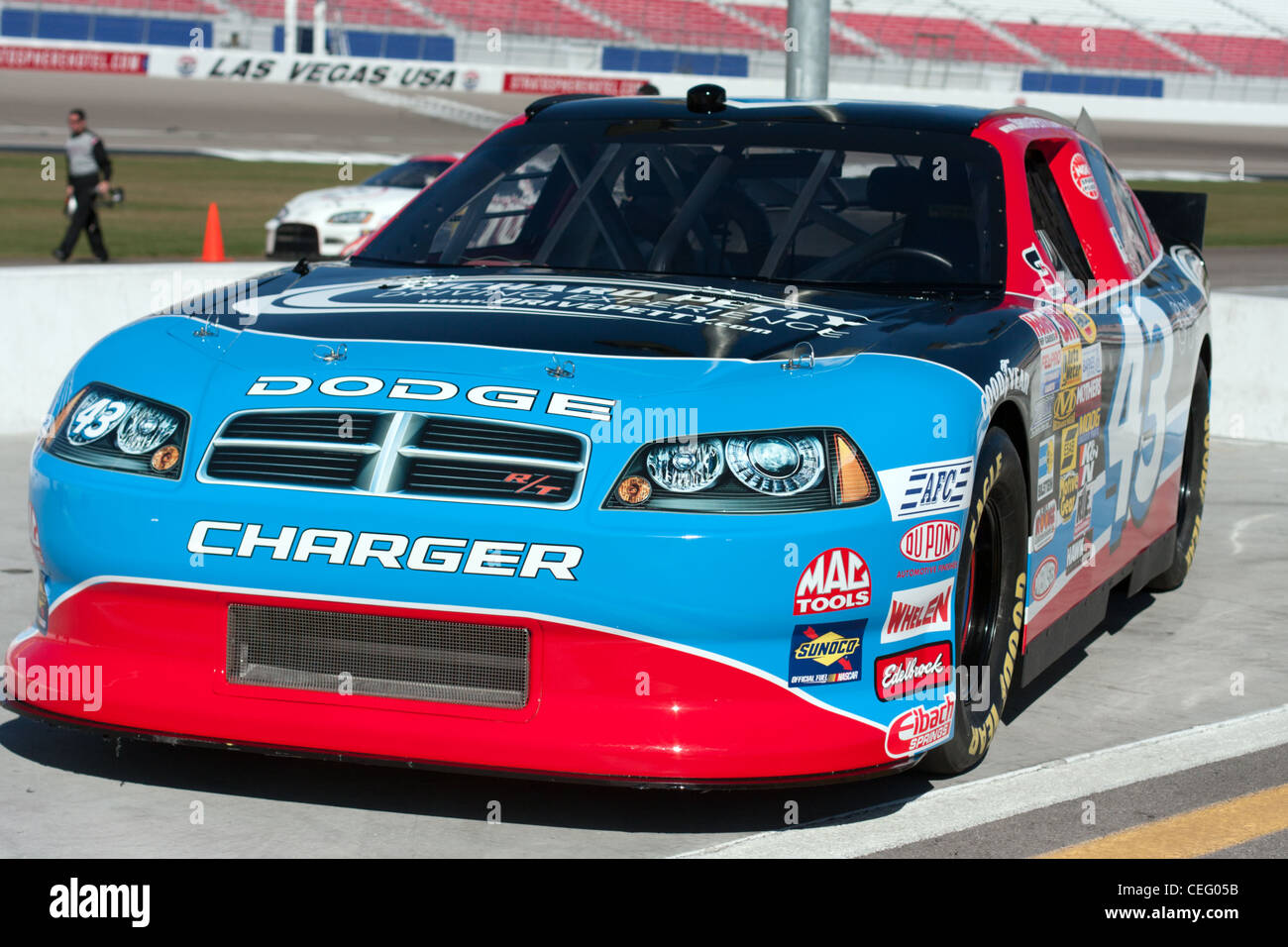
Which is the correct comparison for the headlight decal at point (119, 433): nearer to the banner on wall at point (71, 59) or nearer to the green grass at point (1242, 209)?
the green grass at point (1242, 209)

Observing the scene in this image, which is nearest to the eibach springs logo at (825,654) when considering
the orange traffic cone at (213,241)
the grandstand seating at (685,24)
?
the orange traffic cone at (213,241)

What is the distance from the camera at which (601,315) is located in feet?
13.4

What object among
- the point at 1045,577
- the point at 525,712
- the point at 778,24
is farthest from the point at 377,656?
the point at 778,24

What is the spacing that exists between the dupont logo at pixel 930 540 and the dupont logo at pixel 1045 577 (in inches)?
31.4

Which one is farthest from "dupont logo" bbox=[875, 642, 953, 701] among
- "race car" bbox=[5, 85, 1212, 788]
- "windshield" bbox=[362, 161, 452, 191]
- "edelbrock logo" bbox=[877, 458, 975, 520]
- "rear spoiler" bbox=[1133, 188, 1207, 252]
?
"windshield" bbox=[362, 161, 452, 191]

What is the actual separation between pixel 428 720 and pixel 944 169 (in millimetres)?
2274

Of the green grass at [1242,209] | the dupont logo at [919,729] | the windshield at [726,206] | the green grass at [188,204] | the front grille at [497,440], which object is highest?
the windshield at [726,206]

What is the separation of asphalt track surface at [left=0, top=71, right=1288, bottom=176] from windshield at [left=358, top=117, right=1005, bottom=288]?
31.3 m

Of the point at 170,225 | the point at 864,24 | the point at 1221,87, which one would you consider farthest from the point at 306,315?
the point at 1221,87

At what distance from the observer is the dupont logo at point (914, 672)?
3.74 m

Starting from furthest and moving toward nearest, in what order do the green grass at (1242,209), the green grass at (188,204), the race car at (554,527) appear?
the green grass at (1242,209) → the green grass at (188,204) → the race car at (554,527)

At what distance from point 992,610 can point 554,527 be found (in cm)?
134

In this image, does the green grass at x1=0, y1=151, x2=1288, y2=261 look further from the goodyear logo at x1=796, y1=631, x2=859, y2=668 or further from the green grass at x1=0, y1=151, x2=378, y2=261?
the goodyear logo at x1=796, y1=631, x2=859, y2=668

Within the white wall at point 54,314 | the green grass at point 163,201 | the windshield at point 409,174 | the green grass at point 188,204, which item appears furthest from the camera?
the green grass at point 188,204
